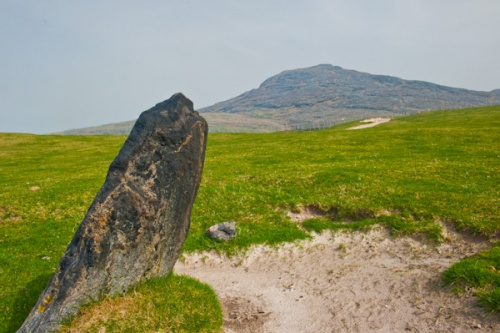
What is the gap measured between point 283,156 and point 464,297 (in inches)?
1190

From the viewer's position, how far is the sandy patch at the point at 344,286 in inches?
501

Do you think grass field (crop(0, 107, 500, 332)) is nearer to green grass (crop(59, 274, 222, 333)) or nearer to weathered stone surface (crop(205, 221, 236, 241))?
green grass (crop(59, 274, 222, 333))

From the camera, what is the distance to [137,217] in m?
→ 12.6

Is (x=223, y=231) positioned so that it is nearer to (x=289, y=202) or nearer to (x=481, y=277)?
(x=289, y=202)

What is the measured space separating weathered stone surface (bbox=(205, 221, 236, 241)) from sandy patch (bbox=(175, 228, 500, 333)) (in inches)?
47.4

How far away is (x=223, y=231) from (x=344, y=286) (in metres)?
7.51

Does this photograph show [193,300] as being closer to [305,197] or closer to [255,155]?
[305,197]

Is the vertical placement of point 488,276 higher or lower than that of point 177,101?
lower

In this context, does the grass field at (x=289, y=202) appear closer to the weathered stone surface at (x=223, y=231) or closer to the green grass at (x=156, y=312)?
the green grass at (x=156, y=312)

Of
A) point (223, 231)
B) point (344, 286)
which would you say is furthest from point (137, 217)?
point (344, 286)

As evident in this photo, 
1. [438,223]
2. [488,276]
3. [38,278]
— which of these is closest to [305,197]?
[438,223]

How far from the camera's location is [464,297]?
42.4 ft

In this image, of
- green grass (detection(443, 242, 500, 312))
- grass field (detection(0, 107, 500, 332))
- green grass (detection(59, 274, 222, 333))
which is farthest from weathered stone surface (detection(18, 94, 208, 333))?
green grass (detection(443, 242, 500, 312))

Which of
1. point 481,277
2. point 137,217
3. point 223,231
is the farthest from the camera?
point 223,231
